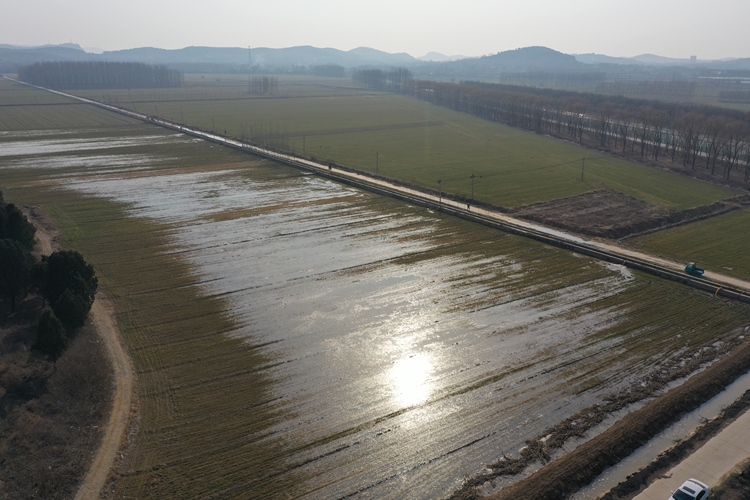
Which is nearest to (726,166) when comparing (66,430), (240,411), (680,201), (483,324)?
(680,201)

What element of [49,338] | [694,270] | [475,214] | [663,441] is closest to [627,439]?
[663,441]

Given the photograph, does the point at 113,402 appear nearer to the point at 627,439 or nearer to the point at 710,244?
the point at 627,439

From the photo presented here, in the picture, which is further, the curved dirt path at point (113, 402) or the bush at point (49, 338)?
the bush at point (49, 338)

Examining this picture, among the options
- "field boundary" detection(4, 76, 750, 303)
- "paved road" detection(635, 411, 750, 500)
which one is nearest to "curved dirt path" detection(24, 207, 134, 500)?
"paved road" detection(635, 411, 750, 500)

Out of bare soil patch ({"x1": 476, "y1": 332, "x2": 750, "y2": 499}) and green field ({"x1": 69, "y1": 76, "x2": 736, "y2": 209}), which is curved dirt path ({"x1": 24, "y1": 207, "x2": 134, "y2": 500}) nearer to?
bare soil patch ({"x1": 476, "y1": 332, "x2": 750, "y2": 499})

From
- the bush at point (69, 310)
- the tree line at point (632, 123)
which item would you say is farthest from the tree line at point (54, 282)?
the tree line at point (632, 123)

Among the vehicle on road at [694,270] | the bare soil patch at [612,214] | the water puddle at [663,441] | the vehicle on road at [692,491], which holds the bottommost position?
the water puddle at [663,441]

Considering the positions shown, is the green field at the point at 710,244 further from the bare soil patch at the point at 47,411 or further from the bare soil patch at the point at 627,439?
the bare soil patch at the point at 47,411
